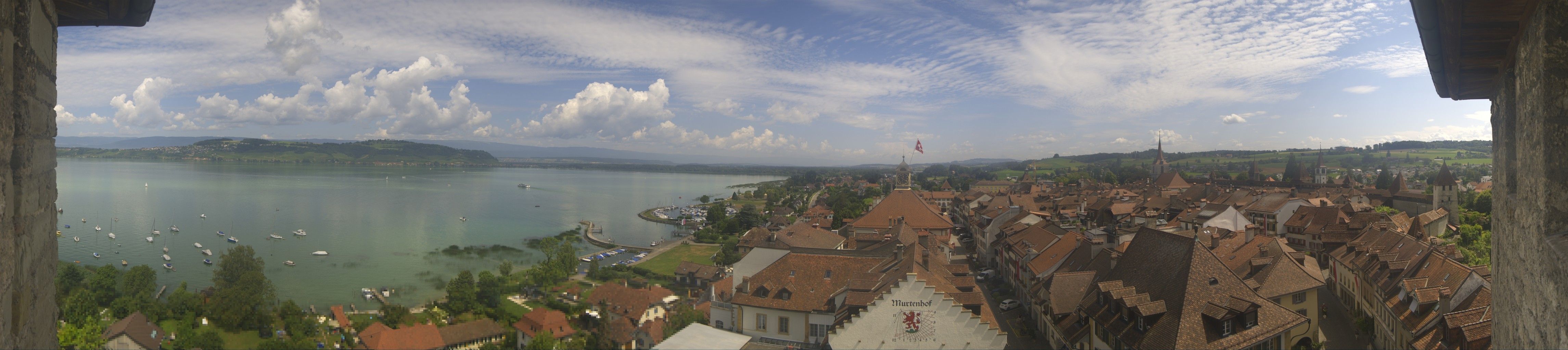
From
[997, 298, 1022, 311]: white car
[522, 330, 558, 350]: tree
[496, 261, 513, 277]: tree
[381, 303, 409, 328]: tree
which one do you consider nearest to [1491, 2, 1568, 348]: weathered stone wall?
[997, 298, 1022, 311]: white car

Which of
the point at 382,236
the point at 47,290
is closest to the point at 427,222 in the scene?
the point at 382,236

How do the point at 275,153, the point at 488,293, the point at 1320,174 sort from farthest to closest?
the point at 275,153 < the point at 1320,174 < the point at 488,293

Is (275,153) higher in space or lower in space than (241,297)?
higher

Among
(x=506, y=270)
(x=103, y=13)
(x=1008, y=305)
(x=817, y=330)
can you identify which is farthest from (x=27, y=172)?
(x=506, y=270)

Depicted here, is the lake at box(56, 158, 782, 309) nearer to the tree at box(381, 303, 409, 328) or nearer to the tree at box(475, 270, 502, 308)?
the tree at box(475, 270, 502, 308)

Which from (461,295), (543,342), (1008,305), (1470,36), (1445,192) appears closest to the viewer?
(1470,36)

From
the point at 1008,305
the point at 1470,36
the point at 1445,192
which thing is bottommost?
the point at 1008,305

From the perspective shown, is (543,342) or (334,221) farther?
(334,221)

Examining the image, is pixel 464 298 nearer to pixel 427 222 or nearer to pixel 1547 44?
pixel 1547 44

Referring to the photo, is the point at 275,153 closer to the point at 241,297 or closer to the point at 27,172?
the point at 241,297
